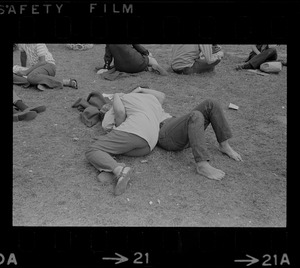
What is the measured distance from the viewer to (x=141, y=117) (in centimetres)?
303

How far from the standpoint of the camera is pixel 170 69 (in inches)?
194

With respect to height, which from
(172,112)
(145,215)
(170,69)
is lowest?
(145,215)

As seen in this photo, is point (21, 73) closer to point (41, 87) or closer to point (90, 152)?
point (41, 87)

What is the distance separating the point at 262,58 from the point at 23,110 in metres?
2.75

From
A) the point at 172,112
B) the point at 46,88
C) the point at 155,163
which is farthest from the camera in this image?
the point at 46,88

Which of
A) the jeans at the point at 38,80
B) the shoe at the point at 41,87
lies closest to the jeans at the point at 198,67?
the jeans at the point at 38,80

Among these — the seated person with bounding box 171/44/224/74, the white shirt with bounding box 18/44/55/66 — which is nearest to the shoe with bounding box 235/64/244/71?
the seated person with bounding box 171/44/224/74

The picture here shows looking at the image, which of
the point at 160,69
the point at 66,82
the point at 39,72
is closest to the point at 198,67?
the point at 160,69

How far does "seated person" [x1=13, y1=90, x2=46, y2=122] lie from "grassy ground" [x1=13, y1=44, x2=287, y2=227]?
5cm

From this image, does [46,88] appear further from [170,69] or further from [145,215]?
[145,215]

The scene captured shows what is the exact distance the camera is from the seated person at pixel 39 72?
4125mm

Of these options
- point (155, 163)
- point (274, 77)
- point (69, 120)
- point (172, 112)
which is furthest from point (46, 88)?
point (274, 77)
